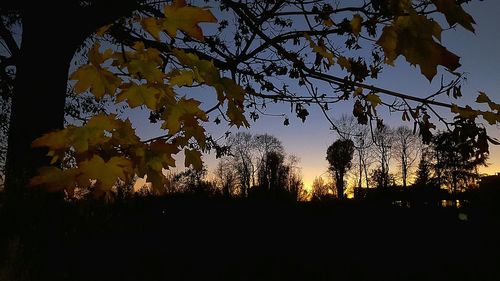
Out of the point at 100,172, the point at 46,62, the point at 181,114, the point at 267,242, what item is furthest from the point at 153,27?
the point at 267,242

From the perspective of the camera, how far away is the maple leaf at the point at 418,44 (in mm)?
1216

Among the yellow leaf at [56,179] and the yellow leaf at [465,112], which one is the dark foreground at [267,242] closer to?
the yellow leaf at [56,179]

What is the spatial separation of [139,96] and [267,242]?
13.3ft

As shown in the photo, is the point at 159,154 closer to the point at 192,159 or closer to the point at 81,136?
the point at 81,136

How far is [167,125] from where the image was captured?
6.31ft

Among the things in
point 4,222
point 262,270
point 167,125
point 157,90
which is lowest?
point 262,270

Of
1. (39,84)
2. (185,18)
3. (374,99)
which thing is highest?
(39,84)

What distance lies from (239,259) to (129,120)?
353 centimetres

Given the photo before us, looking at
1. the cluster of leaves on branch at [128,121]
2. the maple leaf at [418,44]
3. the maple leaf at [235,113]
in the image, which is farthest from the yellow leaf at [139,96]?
the maple leaf at [418,44]

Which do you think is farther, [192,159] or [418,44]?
[192,159]

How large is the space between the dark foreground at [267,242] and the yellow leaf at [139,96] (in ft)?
5.37

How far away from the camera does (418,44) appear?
1.29m

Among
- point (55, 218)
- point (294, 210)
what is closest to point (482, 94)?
point (55, 218)

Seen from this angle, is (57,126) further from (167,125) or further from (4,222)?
(167,125)
